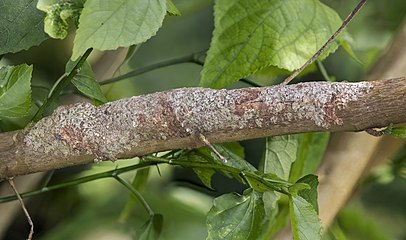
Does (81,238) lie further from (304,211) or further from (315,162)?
(304,211)

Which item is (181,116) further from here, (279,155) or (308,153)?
(308,153)

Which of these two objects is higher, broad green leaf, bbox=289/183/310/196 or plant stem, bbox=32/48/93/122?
plant stem, bbox=32/48/93/122

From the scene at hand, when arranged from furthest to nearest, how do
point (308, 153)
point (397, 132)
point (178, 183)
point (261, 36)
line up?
point (178, 183) < point (308, 153) < point (261, 36) < point (397, 132)

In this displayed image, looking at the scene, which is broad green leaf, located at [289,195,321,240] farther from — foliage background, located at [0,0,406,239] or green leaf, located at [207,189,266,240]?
foliage background, located at [0,0,406,239]

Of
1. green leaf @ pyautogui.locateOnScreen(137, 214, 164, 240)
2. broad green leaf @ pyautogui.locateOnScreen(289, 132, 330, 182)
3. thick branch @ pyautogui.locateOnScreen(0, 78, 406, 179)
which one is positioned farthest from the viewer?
broad green leaf @ pyautogui.locateOnScreen(289, 132, 330, 182)

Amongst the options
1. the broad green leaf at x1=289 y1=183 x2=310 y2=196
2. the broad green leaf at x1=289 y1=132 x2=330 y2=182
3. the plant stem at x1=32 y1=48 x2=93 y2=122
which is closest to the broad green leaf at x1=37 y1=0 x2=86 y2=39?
the plant stem at x1=32 y1=48 x2=93 y2=122

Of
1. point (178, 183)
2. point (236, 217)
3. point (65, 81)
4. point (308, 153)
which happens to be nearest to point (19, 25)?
point (65, 81)
